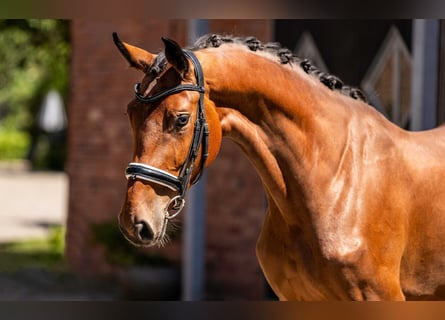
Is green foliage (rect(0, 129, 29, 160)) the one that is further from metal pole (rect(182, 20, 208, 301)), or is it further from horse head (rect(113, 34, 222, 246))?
horse head (rect(113, 34, 222, 246))

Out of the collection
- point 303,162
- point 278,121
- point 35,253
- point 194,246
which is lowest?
point 35,253

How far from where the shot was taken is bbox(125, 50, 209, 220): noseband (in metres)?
2.66

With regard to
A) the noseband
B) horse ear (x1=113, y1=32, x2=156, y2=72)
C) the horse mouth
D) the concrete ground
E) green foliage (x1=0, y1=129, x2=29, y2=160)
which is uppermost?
horse ear (x1=113, y1=32, x2=156, y2=72)

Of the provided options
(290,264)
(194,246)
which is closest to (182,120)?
(290,264)

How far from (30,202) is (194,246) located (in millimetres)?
10857

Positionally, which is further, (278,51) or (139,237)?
(278,51)

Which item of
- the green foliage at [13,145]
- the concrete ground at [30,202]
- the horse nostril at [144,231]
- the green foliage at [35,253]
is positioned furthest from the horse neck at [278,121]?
the green foliage at [13,145]

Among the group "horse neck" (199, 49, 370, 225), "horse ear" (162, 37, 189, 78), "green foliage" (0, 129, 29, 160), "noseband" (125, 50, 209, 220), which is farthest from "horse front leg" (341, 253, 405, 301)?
"green foliage" (0, 129, 29, 160)

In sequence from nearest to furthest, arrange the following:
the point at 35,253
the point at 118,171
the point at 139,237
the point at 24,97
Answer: the point at 139,237, the point at 118,171, the point at 35,253, the point at 24,97

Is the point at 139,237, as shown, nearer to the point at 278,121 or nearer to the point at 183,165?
the point at 183,165

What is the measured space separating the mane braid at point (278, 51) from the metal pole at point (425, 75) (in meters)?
2.97

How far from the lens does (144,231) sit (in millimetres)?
2660

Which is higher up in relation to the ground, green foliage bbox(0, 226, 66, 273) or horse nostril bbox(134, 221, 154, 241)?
horse nostril bbox(134, 221, 154, 241)

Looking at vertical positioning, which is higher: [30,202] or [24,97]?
[24,97]
